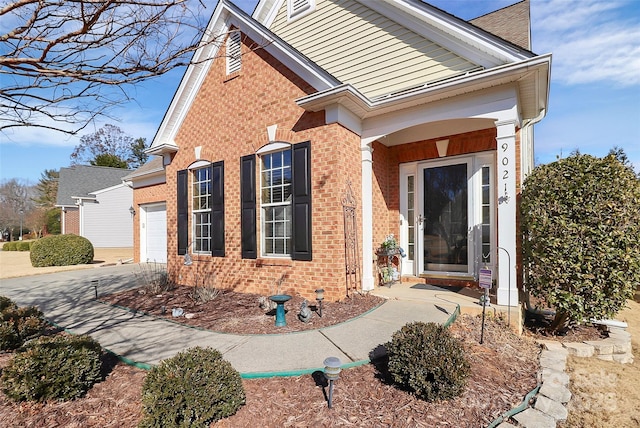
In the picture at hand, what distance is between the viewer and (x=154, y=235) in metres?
12.9

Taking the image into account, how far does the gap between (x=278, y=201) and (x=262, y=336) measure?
298 centimetres

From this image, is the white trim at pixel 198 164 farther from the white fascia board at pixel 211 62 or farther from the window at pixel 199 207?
the white fascia board at pixel 211 62

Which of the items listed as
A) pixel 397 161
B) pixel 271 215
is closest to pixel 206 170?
pixel 271 215

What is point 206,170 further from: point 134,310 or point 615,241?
point 615,241

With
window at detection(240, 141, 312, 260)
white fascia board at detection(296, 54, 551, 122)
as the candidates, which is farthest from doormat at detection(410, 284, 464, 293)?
white fascia board at detection(296, 54, 551, 122)

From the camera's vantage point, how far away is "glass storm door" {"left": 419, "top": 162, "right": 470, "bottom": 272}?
21.3 ft

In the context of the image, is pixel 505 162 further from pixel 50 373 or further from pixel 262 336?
pixel 50 373

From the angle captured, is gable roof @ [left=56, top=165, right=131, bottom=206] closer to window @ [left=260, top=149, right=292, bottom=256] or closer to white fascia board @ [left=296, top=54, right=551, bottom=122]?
window @ [left=260, top=149, right=292, bottom=256]

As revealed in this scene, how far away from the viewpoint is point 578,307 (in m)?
4.36

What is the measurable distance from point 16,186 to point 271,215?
177 feet

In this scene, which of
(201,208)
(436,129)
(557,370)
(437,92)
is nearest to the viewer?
(557,370)

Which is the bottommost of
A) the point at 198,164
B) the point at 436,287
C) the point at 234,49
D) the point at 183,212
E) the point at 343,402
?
the point at 343,402

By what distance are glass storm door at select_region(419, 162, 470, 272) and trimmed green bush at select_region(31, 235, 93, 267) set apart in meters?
13.6

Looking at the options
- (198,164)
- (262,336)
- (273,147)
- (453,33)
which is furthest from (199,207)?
(453,33)
